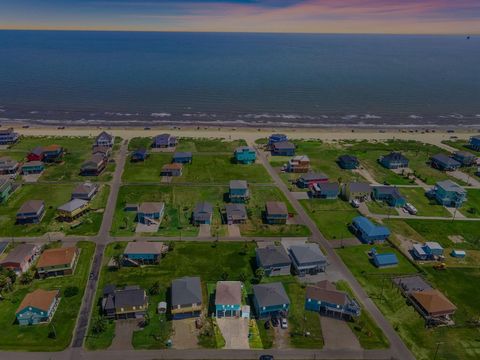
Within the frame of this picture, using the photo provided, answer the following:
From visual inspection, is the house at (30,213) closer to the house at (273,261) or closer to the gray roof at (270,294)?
the house at (273,261)

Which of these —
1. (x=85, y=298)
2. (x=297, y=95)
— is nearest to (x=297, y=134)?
(x=297, y=95)

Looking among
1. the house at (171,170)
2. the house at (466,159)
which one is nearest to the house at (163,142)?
the house at (171,170)

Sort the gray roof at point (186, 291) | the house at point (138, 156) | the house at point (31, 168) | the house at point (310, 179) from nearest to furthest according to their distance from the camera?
the gray roof at point (186, 291)
the house at point (310, 179)
the house at point (31, 168)
the house at point (138, 156)

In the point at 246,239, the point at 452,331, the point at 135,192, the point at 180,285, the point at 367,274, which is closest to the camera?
the point at 452,331

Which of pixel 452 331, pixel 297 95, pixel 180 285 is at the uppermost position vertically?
Answer: pixel 297 95

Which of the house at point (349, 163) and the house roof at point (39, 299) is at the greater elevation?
the house at point (349, 163)

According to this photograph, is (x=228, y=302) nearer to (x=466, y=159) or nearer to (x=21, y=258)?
(x=21, y=258)

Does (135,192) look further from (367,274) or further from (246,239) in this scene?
(367,274)

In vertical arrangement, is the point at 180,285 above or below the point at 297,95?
below
